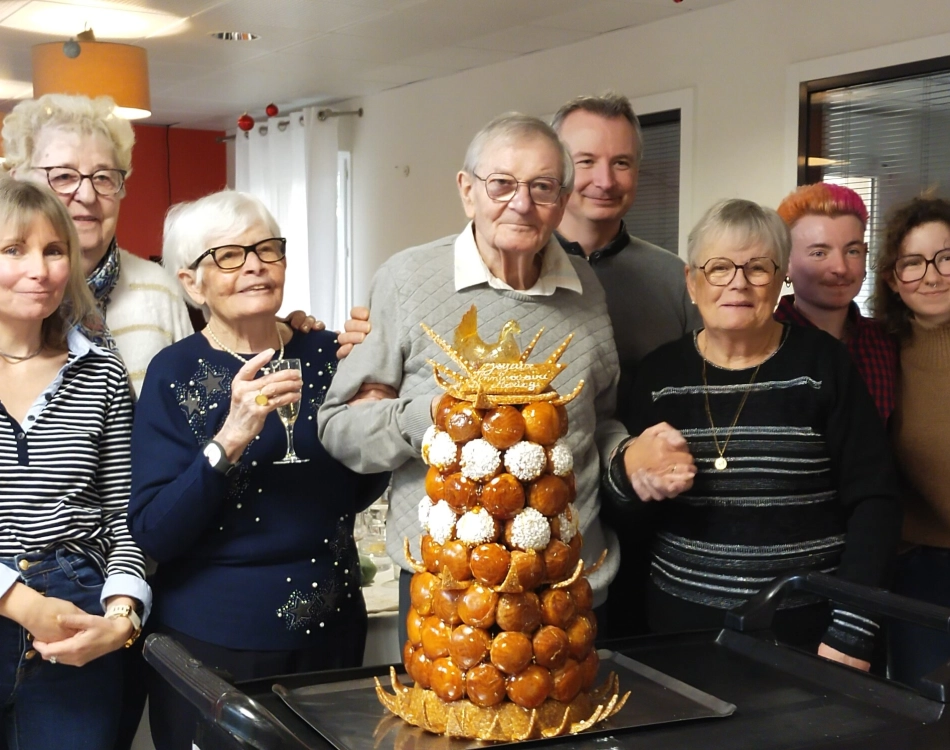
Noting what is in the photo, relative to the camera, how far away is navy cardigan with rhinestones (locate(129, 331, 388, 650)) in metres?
1.76

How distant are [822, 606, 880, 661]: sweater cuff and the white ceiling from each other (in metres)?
3.98

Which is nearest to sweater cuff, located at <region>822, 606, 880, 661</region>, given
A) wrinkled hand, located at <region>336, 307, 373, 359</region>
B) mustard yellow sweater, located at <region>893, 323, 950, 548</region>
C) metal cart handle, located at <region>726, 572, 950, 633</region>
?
metal cart handle, located at <region>726, 572, 950, 633</region>

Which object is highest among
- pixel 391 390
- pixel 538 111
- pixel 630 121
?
pixel 538 111

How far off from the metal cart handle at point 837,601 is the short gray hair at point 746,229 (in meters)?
0.58

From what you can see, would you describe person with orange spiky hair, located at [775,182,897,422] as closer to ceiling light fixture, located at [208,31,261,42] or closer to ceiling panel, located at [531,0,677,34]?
ceiling panel, located at [531,0,677,34]

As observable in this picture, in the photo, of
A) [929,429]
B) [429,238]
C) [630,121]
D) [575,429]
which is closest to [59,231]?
[575,429]

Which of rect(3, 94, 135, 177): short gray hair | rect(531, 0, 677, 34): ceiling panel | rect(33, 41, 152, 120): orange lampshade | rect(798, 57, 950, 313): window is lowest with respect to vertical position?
rect(3, 94, 135, 177): short gray hair

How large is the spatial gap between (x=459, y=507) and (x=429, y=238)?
6.13 m

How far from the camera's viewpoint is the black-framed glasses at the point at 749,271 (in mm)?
1819

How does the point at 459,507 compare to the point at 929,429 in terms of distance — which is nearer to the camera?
the point at 459,507

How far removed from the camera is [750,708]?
1275mm

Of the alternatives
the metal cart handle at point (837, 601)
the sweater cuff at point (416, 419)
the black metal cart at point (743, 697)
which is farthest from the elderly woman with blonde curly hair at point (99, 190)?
the metal cart handle at point (837, 601)

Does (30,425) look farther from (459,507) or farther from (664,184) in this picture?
(664,184)

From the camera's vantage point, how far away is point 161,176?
9.41 m
